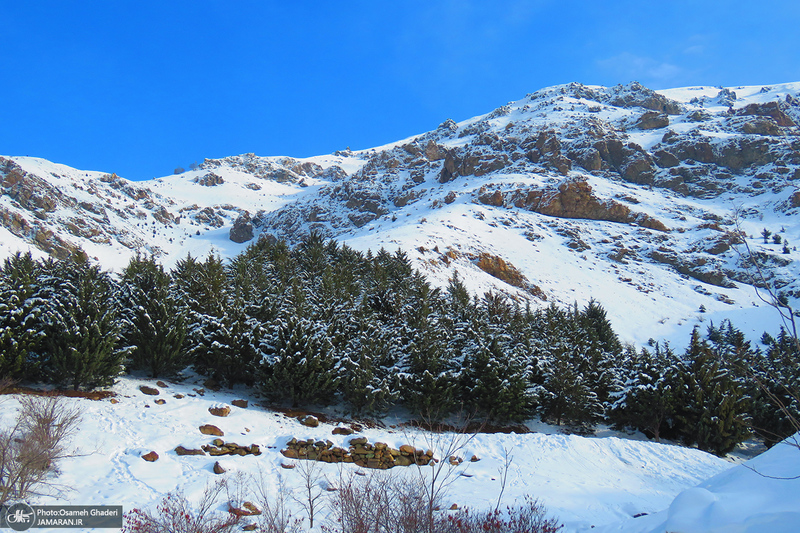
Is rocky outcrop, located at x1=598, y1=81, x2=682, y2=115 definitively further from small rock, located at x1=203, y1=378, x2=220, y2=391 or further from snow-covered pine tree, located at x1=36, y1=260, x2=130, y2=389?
snow-covered pine tree, located at x1=36, y1=260, x2=130, y2=389

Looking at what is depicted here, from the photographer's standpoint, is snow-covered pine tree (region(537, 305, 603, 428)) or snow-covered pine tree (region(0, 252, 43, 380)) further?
snow-covered pine tree (region(537, 305, 603, 428))

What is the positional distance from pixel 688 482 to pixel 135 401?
16.9 m

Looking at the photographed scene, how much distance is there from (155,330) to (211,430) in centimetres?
504

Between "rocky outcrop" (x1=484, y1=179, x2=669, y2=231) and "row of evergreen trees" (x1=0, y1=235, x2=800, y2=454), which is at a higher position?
"rocky outcrop" (x1=484, y1=179, x2=669, y2=231)

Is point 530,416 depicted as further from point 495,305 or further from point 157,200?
point 157,200

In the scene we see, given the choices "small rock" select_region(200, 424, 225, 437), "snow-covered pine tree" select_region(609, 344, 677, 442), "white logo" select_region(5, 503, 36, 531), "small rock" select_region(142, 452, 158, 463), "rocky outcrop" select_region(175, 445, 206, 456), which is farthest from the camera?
"snow-covered pine tree" select_region(609, 344, 677, 442)

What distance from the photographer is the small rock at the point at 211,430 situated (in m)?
11.1

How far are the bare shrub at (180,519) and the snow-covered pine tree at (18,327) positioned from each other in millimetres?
6709

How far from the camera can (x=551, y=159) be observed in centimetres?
11588

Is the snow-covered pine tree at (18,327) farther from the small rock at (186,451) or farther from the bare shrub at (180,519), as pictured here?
the bare shrub at (180,519)

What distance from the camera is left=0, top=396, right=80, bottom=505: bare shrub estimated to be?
253 inches

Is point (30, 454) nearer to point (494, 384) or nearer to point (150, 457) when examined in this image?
point (150, 457)

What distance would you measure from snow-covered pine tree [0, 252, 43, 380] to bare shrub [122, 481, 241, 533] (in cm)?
671

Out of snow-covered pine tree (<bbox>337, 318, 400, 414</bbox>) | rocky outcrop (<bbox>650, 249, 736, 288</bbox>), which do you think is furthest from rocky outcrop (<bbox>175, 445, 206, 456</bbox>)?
rocky outcrop (<bbox>650, 249, 736, 288</bbox>)
